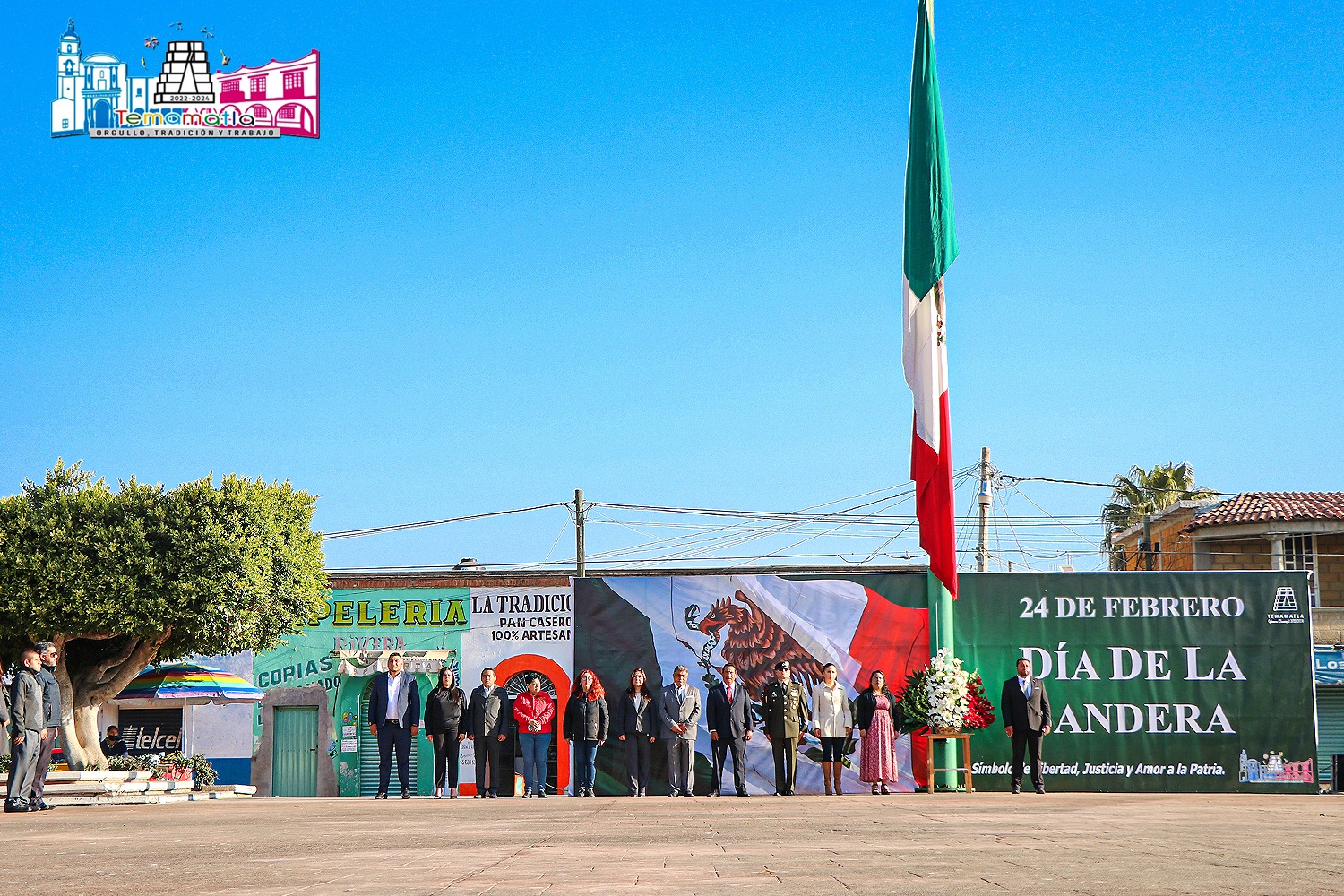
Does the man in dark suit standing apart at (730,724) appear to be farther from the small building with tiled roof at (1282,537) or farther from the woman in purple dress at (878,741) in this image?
the small building with tiled roof at (1282,537)

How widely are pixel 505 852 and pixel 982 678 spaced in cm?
1178

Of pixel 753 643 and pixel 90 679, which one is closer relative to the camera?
pixel 90 679

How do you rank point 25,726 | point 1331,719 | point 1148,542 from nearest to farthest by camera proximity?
point 25,726 → point 1331,719 → point 1148,542

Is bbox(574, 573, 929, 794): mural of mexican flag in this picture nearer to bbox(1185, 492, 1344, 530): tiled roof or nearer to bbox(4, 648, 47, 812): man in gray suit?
bbox(4, 648, 47, 812): man in gray suit

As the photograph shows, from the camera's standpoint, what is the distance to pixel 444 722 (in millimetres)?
16906

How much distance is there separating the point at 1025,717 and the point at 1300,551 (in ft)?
66.5

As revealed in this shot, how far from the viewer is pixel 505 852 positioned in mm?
7113

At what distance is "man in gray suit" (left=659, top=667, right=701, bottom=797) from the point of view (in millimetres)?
16797

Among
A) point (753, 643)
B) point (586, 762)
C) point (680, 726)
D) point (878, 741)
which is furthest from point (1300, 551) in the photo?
point (586, 762)

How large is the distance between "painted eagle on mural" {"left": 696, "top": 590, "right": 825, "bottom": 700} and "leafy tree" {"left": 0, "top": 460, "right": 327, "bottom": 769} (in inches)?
217

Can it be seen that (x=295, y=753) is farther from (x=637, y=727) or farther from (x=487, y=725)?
(x=637, y=727)

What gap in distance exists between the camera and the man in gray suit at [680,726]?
661 inches

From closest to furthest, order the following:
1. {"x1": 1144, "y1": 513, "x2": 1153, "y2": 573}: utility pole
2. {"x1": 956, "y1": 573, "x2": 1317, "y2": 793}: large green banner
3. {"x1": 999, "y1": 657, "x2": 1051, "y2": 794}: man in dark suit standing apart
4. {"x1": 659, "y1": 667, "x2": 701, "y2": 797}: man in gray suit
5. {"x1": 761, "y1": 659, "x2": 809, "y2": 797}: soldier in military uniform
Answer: {"x1": 999, "y1": 657, "x2": 1051, "y2": 794}: man in dark suit standing apart
{"x1": 761, "y1": 659, "x2": 809, "y2": 797}: soldier in military uniform
{"x1": 659, "y1": 667, "x2": 701, "y2": 797}: man in gray suit
{"x1": 956, "y1": 573, "x2": 1317, "y2": 793}: large green banner
{"x1": 1144, "y1": 513, "x2": 1153, "y2": 573}: utility pole

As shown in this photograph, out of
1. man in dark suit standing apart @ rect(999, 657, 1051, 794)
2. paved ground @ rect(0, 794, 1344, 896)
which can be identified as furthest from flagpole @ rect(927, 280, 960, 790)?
paved ground @ rect(0, 794, 1344, 896)
